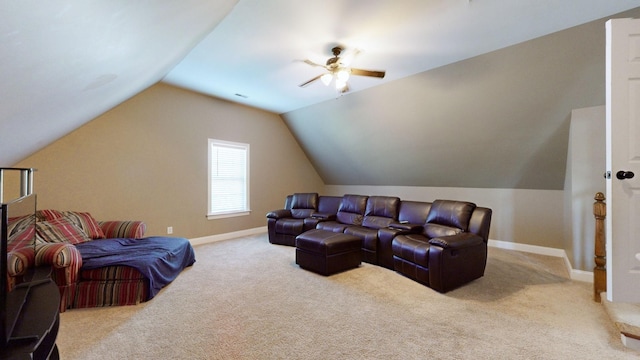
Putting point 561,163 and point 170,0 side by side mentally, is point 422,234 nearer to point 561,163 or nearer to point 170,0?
point 561,163

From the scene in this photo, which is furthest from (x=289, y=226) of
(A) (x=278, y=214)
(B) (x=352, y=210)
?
(B) (x=352, y=210)

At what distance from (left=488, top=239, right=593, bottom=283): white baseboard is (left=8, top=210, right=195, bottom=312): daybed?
488 centimetres

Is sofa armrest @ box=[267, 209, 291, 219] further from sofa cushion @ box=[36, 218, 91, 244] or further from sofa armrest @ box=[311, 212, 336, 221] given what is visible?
sofa cushion @ box=[36, 218, 91, 244]

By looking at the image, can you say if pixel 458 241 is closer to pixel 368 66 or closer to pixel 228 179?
pixel 368 66

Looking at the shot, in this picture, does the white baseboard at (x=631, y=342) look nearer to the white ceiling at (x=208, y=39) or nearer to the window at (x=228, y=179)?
the white ceiling at (x=208, y=39)

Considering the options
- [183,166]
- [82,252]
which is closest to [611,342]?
[82,252]

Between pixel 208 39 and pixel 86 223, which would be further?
pixel 86 223

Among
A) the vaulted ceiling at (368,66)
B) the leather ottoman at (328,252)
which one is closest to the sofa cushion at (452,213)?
the leather ottoman at (328,252)

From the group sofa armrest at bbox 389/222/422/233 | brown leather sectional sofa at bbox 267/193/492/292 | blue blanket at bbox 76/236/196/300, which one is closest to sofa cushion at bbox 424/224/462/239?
brown leather sectional sofa at bbox 267/193/492/292

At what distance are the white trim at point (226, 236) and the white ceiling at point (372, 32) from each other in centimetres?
290

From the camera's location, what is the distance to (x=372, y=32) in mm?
2904

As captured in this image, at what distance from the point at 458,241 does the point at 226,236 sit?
428 centimetres

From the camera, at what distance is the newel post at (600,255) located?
266 cm

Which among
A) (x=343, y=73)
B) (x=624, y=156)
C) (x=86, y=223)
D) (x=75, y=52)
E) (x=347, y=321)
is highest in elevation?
(x=343, y=73)
